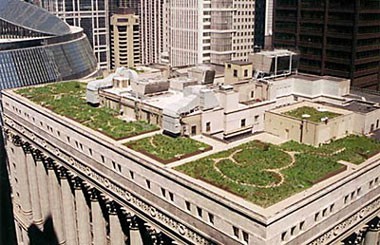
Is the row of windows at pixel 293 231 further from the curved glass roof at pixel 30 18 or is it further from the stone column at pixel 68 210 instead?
the curved glass roof at pixel 30 18

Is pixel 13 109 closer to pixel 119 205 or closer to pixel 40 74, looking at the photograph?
pixel 40 74

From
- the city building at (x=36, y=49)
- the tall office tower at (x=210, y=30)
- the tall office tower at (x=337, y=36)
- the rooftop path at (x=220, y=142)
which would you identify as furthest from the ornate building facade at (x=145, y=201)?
the tall office tower at (x=210, y=30)

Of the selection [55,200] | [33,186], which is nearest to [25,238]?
[33,186]

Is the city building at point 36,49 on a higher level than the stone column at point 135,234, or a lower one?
higher

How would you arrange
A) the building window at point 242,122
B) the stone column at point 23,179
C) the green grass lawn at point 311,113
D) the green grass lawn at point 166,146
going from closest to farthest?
the green grass lawn at point 166,146, the green grass lawn at point 311,113, the building window at point 242,122, the stone column at point 23,179

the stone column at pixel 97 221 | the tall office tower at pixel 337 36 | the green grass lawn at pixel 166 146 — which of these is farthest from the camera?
the tall office tower at pixel 337 36

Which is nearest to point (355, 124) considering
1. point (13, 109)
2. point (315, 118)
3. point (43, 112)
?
point (315, 118)

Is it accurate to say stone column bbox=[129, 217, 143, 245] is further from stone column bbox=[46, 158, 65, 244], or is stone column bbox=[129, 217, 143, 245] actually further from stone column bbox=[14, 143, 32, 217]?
stone column bbox=[14, 143, 32, 217]

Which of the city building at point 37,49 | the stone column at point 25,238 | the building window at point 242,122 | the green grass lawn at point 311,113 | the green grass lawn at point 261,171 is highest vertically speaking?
the city building at point 37,49

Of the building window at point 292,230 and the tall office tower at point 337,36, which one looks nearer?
the building window at point 292,230
